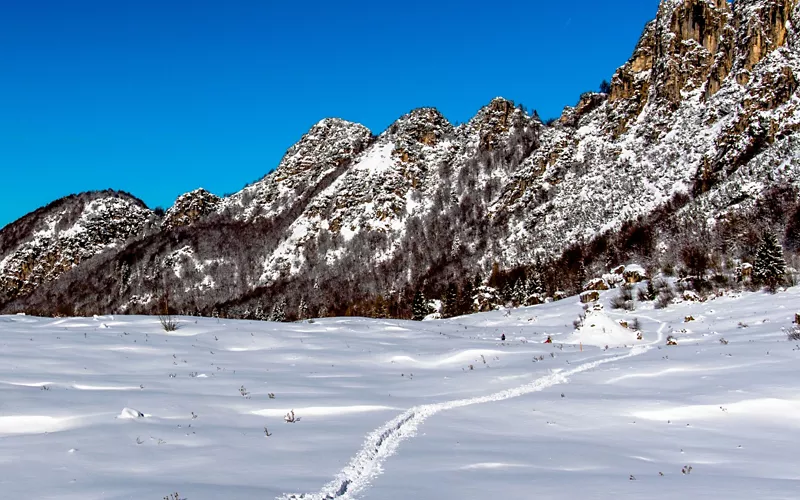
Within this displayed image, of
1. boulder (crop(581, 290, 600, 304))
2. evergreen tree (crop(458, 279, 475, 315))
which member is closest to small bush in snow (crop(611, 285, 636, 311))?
boulder (crop(581, 290, 600, 304))

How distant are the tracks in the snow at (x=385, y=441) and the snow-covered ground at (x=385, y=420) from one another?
0.04 meters

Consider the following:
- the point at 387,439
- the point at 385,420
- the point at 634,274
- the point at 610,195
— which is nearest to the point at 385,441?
the point at 387,439

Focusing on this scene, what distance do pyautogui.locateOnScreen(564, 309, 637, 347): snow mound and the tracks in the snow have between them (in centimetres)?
1242

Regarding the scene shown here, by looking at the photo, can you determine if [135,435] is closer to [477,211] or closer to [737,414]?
[737,414]

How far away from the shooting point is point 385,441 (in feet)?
29.4

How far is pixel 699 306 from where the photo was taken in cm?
3612

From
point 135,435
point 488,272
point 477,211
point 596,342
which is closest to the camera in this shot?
point 135,435

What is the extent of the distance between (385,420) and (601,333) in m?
20.5

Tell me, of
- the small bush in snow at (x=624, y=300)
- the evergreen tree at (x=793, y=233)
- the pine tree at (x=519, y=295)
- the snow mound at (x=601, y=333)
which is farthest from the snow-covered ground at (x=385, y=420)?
the pine tree at (x=519, y=295)

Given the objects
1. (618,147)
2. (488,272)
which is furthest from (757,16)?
(488,272)

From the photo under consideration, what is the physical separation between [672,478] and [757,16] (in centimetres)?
13894

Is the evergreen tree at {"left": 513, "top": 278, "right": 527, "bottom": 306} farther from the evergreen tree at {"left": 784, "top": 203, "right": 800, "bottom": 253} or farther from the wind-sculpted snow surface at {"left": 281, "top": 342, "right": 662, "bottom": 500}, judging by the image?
the wind-sculpted snow surface at {"left": 281, "top": 342, "right": 662, "bottom": 500}

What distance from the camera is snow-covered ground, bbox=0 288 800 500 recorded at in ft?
21.7

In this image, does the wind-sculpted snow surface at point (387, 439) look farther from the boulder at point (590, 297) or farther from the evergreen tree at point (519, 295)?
the evergreen tree at point (519, 295)
